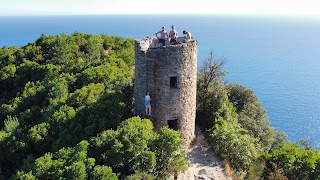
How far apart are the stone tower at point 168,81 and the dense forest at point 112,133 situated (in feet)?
4.62

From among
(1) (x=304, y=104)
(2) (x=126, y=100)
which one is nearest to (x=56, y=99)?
(2) (x=126, y=100)

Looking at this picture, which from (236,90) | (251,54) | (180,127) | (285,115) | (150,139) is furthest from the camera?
(251,54)

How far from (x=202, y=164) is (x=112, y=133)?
5374 mm

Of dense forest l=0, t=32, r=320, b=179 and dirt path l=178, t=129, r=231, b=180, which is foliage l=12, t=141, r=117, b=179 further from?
dirt path l=178, t=129, r=231, b=180

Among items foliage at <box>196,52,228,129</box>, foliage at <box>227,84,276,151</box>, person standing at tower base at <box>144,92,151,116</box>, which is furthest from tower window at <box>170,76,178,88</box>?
foliage at <box>227,84,276,151</box>

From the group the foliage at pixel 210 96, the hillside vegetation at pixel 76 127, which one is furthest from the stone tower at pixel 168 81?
the foliage at pixel 210 96

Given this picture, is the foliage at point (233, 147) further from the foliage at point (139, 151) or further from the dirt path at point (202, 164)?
the foliage at point (139, 151)

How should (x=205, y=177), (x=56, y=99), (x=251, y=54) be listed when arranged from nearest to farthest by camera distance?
1. (x=205, y=177)
2. (x=56, y=99)
3. (x=251, y=54)

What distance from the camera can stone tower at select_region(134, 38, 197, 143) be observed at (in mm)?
17734

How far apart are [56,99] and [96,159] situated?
45.2 ft

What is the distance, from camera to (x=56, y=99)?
92.2ft

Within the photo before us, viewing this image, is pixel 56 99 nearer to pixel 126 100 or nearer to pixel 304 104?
pixel 126 100

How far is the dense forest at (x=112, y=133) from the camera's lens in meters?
15.1

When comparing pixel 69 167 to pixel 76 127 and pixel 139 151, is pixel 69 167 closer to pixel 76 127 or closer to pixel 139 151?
pixel 139 151
